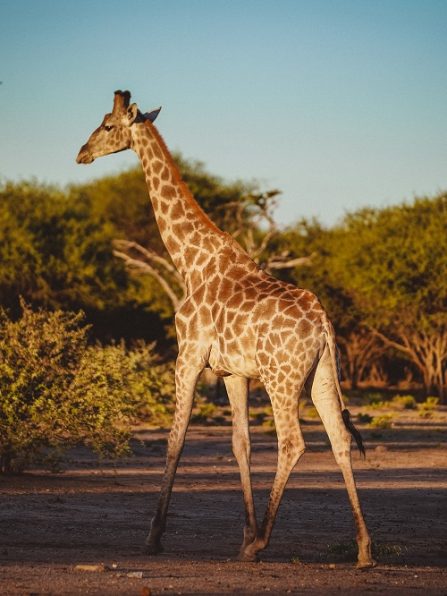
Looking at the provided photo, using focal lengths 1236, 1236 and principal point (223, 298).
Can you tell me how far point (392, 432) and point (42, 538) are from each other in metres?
19.3

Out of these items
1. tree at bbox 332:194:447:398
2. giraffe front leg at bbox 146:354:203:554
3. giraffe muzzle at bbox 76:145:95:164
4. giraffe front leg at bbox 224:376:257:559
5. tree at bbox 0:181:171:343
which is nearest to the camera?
giraffe front leg at bbox 146:354:203:554

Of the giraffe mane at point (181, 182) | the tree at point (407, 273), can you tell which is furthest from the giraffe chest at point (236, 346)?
the tree at point (407, 273)

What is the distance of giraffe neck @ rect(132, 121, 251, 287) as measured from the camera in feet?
41.0

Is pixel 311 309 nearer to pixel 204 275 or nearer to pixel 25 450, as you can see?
pixel 204 275

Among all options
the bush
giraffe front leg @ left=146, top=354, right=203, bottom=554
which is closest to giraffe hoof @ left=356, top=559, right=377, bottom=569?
giraffe front leg @ left=146, top=354, right=203, bottom=554

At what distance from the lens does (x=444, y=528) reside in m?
14.0

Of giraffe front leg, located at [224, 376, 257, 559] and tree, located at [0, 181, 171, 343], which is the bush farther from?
tree, located at [0, 181, 171, 343]

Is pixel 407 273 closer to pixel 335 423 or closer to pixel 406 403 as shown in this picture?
pixel 406 403

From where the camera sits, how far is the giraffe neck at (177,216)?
492 inches

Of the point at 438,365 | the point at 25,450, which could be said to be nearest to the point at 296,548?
the point at 25,450

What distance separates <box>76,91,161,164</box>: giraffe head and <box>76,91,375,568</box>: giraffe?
0.01m

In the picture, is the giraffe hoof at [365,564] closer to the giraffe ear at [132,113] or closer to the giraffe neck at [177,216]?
the giraffe neck at [177,216]

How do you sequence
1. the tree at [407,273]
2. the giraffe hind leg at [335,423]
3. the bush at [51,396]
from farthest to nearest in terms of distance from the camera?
the tree at [407,273] → the bush at [51,396] → the giraffe hind leg at [335,423]

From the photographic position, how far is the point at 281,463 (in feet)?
36.7
